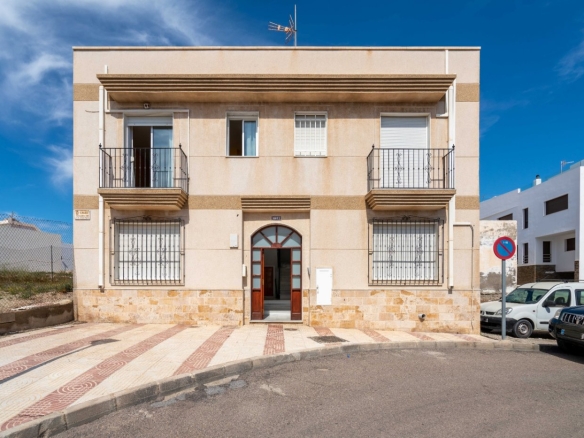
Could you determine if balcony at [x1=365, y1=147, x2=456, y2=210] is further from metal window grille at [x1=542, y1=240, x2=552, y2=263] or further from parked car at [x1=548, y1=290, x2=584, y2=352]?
metal window grille at [x1=542, y1=240, x2=552, y2=263]

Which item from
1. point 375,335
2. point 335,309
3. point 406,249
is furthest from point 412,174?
point 375,335

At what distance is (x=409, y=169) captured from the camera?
10.6 m

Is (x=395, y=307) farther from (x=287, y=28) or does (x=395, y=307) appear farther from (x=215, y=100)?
(x=287, y=28)

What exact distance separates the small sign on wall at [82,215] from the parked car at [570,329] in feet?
40.6

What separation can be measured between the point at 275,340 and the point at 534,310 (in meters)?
7.63

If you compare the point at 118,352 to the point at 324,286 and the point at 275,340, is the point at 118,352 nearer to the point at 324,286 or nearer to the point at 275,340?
the point at 275,340

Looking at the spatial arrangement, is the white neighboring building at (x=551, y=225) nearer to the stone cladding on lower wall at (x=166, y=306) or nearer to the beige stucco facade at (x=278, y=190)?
the beige stucco facade at (x=278, y=190)

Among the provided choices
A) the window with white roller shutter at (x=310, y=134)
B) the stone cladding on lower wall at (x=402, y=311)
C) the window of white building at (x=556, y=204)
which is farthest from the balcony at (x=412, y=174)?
the window of white building at (x=556, y=204)

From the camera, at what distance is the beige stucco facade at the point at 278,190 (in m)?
10.2

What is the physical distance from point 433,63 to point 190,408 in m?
10.5

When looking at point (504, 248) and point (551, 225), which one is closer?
point (504, 248)

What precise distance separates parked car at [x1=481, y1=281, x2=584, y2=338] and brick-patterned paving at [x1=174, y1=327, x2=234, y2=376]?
7.61 metres

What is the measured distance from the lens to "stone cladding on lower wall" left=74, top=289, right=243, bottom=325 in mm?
10180

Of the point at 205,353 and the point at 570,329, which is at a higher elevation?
the point at 570,329
